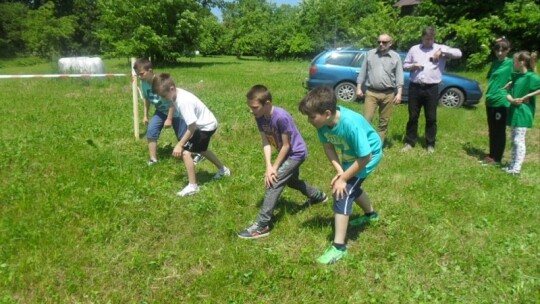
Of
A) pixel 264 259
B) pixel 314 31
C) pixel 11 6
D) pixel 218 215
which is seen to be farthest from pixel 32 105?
pixel 11 6

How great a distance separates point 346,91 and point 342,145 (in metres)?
8.21

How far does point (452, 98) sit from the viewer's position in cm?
1114

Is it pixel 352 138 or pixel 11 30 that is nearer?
pixel 352 138

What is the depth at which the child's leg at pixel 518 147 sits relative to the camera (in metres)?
5.77

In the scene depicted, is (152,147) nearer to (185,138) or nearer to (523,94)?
(185,138)

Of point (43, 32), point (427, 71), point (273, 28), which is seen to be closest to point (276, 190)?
point (427, 71)

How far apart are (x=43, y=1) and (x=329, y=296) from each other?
64602mm

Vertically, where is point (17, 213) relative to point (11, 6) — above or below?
below

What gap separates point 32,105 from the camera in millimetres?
10102

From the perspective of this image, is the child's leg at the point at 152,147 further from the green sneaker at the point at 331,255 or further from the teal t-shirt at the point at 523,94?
the teal t-shirt at the point at 523,94

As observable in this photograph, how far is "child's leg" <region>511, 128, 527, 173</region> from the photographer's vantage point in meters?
5.77

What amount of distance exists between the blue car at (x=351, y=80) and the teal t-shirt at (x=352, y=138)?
24.1 feet

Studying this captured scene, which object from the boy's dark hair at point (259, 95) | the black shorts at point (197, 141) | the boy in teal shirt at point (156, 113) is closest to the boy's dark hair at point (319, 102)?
the boy's dark hair at point (259, 95)

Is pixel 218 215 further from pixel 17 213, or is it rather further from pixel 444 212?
pixel 444 212
